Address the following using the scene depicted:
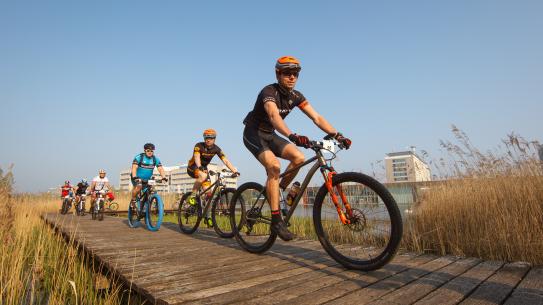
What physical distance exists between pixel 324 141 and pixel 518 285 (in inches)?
80.2

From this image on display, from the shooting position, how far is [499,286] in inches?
95.7

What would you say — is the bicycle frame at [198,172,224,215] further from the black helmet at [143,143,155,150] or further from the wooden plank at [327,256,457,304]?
the wooden plank at [327,256,457,304]

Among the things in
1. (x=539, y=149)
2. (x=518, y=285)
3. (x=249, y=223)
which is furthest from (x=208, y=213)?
(x=539, y=149)

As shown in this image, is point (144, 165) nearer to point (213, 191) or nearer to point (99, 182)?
point (213, 191)

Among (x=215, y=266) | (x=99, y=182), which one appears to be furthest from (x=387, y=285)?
(x=99, y=182)

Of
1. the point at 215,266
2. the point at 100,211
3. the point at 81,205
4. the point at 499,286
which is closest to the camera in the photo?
the point at 499,286

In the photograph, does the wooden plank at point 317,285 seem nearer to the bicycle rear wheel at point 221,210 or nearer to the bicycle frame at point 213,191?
the bicycle rear wheel at point 221,210

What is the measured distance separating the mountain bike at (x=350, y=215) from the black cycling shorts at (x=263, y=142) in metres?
0.37

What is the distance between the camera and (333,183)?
3.12 m

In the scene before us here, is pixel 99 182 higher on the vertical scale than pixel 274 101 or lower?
lower

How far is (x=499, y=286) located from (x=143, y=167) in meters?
7.37

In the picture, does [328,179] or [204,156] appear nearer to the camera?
[328,179]

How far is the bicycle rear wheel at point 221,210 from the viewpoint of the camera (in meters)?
5.62

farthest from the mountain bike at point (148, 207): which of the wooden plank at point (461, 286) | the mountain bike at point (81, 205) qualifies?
the mountain bike at point (81, 205)
